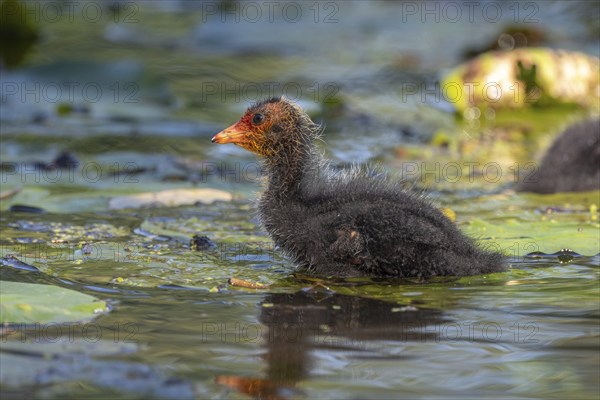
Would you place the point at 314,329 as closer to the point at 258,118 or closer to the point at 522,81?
the point at 258,118

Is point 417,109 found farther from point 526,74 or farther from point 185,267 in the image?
point 185,267

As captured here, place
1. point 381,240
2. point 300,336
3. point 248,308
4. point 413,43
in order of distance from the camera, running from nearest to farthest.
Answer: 1. point 300,336
2. point 248,308
3. point 381,240
4. point 413,43

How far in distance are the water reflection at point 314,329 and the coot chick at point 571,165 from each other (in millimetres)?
3137

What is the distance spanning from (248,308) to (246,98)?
651 cm

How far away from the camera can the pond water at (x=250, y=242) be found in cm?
420

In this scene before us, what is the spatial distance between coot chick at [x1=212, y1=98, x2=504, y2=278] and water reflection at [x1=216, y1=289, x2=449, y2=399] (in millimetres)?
344

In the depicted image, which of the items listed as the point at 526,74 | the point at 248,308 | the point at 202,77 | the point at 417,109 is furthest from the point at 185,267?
the point at 202,77

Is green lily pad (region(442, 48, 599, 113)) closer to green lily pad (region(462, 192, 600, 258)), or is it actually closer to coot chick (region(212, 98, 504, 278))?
green lily pad (region(462, 192, 600, 258))

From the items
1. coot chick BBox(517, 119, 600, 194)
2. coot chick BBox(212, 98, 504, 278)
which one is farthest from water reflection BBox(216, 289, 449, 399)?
coot chick BBox(517, 119, 600, 194)

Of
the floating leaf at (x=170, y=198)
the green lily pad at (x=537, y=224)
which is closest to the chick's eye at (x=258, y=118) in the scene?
the green lily pad at (x=537, y=224)

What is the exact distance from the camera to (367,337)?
15.3 feet

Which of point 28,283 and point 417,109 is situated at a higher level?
point 417,109

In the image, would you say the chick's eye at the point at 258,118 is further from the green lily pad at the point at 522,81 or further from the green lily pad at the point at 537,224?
the green lily pad at the point at 522,81

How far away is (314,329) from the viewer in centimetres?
479
